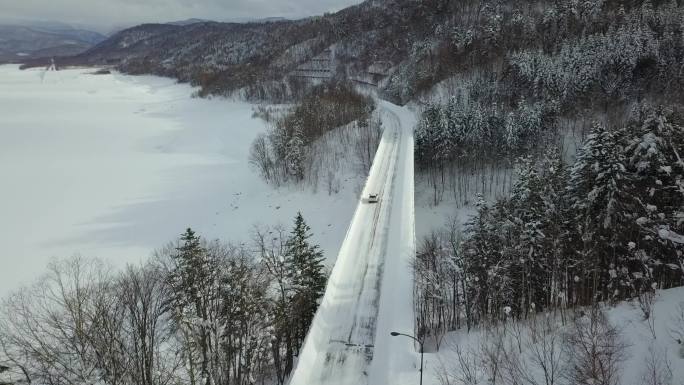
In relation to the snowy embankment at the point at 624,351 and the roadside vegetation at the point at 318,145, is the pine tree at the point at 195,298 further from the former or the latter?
the roadside vegetation at the point at 318,145

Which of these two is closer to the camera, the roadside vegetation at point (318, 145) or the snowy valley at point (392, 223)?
the snowy valley at point (392, 223)

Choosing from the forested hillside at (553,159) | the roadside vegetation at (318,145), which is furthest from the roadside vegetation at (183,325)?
the roadside vegetation at (318,145)

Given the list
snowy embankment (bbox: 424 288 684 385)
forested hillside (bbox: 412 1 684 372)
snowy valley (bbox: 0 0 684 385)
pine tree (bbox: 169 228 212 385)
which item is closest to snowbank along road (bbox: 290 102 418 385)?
snowy valley (bbox: 0 0 684 385)

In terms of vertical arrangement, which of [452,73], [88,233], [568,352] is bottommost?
[88,233]

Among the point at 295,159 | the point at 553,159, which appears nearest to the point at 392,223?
the point at 553,159

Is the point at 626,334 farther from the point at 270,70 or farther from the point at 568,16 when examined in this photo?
the point at 270,70

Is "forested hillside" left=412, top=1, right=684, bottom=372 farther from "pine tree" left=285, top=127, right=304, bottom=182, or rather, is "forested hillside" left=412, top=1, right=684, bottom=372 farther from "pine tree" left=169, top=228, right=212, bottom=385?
"pine tree" left=285, top=127, right=304, bottom=182

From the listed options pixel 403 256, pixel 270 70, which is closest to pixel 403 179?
pixel 403 256
